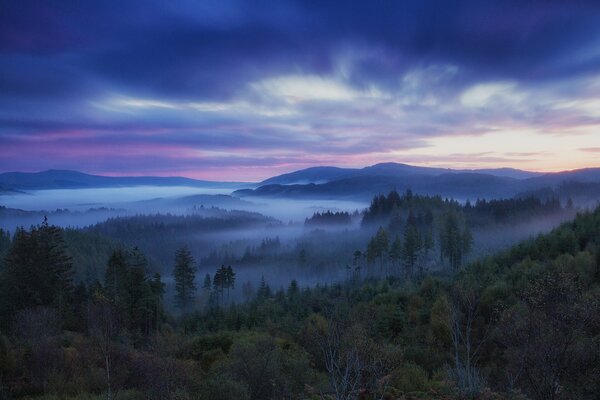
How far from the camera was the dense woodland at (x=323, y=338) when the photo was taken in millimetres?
12555

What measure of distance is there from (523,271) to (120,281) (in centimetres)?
4081

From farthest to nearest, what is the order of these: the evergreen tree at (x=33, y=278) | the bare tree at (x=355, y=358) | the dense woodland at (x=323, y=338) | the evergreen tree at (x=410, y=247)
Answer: the evergreen tree at (x=410, y=247)
the evergreen tree at (x=33, y=278)
the dense woodland at (x=323, y=338)
the bare tree at (x=355, y=358)

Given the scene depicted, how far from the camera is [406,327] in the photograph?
32062 millimetres

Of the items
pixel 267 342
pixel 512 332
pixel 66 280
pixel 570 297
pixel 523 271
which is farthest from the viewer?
pixel 66 280

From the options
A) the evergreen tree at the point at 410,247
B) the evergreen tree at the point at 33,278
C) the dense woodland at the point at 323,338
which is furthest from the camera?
the evergreen tree at the point at 410,247

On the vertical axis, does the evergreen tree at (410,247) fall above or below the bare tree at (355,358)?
below

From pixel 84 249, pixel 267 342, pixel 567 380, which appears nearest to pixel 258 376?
pixel 267 342

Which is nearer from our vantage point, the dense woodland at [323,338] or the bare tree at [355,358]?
the bare tree at [355,358]

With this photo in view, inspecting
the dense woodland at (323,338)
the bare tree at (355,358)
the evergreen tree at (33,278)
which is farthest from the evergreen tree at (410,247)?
the bare tree at (355,358)

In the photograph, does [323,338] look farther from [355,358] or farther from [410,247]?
[410,247]

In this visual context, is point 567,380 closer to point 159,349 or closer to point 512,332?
point 512,332

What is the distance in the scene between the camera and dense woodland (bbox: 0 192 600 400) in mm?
12555

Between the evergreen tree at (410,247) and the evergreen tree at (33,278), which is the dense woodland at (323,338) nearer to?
the evergreen tree at (33,278)

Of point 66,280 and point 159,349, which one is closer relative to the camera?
point 159,349
